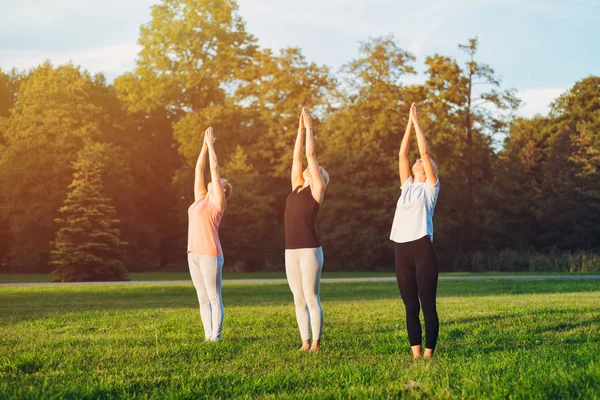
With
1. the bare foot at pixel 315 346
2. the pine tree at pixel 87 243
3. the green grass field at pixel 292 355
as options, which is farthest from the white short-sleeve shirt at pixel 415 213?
the pine tree at pixel 87 243

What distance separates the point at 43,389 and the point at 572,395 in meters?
3.93

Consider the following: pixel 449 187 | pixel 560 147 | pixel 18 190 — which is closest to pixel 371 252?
pixel 449 187

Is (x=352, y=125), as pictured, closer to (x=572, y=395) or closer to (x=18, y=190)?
(x=18, y=190)

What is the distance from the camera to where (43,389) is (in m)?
5.52

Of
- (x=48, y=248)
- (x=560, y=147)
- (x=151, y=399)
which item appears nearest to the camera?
(x=151, y=399)

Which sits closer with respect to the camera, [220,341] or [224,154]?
[220,341]

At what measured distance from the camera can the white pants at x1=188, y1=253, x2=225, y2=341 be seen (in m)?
8.72

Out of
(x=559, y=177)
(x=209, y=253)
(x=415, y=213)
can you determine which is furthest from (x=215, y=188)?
(x=559, y=177)

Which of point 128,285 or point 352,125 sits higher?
point 352,125

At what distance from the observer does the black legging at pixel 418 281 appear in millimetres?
7281

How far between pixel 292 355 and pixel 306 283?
83cm

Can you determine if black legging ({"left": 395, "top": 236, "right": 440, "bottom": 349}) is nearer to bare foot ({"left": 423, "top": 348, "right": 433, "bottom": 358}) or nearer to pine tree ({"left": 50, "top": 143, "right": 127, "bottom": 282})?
bare foot ({"left": 423, "top": 348, "right": 433, "bottom": 358})

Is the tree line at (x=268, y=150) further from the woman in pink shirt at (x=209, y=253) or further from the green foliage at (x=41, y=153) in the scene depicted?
the woman in pink shirt at (x=209, y=253)

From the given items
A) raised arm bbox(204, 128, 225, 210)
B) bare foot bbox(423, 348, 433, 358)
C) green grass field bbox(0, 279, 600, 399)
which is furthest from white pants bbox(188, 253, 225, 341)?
bare foot bbox(423, 348, 433, 358)
